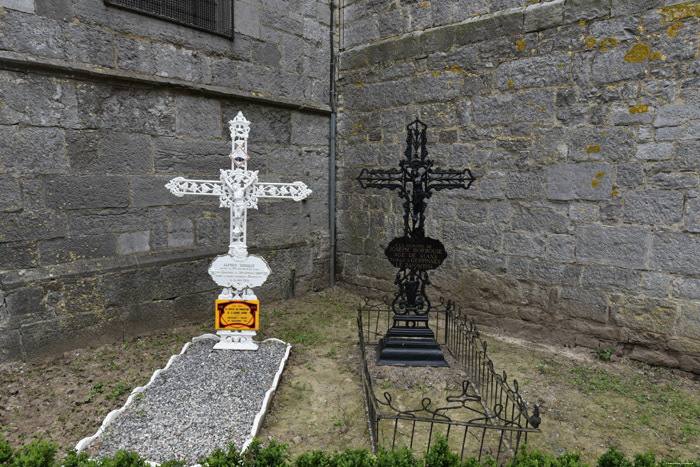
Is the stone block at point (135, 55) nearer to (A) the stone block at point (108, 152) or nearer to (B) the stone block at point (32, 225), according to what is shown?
(A) the stone block at point (108, 152)

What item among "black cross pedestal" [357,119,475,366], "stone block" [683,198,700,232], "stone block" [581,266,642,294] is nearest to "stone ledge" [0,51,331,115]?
"black cross pedestal" [357,119,475,366]

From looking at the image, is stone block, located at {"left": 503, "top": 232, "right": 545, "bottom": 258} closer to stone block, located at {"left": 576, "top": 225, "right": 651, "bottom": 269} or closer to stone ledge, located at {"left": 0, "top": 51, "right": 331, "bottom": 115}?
stone block, located at {"left": 576, "top": 225, "right": 651, "bottom": 269}

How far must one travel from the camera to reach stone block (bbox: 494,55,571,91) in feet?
14.4

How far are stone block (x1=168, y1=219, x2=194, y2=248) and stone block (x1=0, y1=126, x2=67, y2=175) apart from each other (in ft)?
3.94

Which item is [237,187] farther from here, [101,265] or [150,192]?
[101,265]

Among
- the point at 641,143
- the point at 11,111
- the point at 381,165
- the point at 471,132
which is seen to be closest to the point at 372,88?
the point at 381,165

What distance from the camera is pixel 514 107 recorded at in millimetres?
4699

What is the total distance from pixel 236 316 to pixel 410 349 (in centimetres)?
176

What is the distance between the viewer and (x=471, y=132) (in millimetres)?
5039

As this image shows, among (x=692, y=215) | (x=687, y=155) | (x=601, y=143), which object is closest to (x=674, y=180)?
(x=687, y=155)

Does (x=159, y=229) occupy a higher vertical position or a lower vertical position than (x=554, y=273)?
higher

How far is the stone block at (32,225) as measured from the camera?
12.2 feet

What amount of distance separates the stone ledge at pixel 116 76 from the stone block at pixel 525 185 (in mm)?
3029

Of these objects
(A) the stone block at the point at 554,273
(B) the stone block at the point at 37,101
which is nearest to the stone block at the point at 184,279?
(B) the stone block at the point at 37,101
